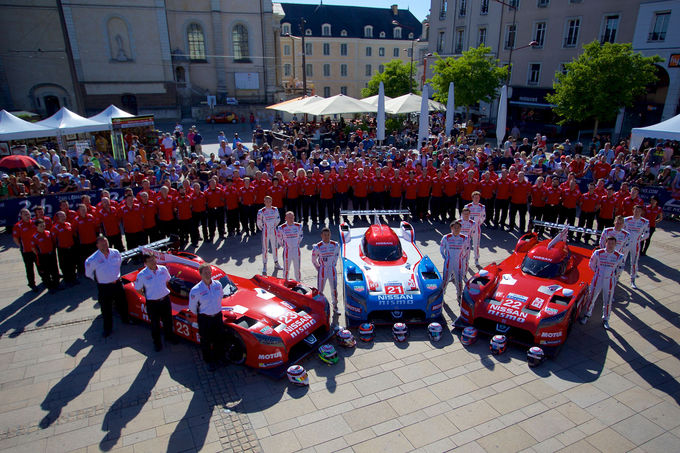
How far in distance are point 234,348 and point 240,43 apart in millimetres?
44889

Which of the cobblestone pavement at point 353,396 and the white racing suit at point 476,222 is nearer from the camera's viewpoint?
the cobblestone pavement at point 353,396

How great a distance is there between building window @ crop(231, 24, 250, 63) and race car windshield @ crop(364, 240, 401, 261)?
4137 centimetres

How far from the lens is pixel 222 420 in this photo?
20.4 ft

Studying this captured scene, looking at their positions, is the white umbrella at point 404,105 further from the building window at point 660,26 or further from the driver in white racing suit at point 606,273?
the building window at point 660,26

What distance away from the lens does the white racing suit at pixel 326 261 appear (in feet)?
29.4

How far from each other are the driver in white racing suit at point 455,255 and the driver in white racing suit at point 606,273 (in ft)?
8.15

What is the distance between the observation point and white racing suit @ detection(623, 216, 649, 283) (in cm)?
1032

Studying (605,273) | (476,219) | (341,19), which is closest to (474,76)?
(476,219)

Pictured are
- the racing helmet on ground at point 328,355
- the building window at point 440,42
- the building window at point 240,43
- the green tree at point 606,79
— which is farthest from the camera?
the building window at point 240,43

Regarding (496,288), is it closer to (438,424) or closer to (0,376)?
(438,424)

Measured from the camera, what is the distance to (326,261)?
9.04 m

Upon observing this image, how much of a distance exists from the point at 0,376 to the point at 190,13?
44.3 m

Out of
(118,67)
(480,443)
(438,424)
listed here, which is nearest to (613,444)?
(480,443)

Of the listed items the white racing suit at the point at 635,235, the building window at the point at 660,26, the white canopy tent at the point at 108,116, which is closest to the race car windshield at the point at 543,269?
the white racing suit at the point at 635,235
